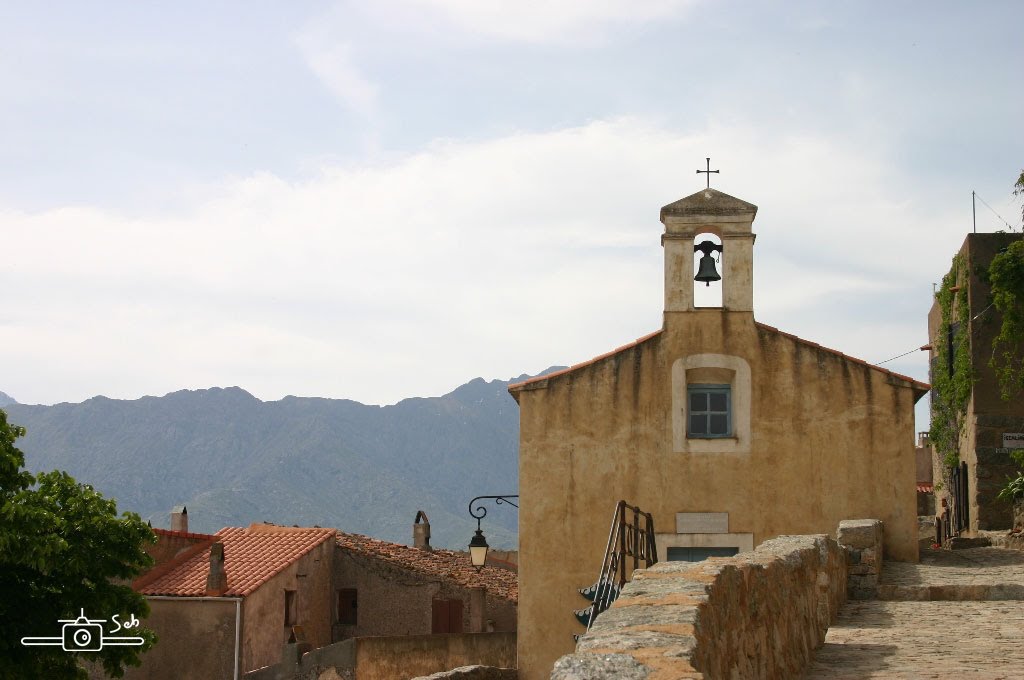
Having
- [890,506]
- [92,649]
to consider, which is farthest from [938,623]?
[92,649]

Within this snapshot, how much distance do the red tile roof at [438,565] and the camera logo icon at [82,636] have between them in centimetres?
1841

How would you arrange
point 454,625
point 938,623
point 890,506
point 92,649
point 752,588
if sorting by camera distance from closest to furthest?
1. point 752,588
2. point 938,623
3. point 890,506
4. point 92,649
5. point 454,625

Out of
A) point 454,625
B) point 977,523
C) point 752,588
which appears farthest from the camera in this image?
point 454,625

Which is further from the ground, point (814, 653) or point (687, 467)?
point (687, 467)

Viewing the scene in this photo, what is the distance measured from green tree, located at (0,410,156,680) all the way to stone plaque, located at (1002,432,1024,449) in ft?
59.3

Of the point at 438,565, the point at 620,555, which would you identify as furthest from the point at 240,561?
the point at 620,555

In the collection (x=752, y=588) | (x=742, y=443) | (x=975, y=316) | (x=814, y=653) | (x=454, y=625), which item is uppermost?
(x=975, y=316)

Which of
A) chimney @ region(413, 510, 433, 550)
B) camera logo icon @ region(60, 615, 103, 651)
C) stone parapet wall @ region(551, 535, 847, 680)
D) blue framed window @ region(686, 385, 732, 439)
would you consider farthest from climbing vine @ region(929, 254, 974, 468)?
stone parapet wall @ region(551, 535, 847, 680)

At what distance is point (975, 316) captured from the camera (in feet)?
94.6

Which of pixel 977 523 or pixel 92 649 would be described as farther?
pixel 977 523

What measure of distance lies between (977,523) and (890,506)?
1017 cm

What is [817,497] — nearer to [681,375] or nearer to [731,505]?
[731,505]

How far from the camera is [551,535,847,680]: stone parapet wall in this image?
5.23 m

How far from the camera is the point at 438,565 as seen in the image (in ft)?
136
